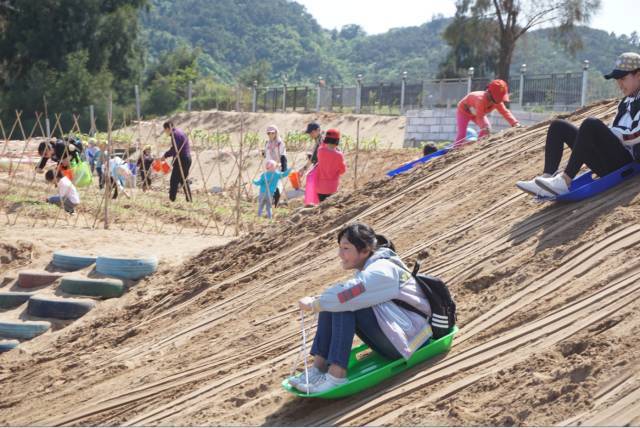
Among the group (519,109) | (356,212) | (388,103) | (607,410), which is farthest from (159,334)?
(388,103)

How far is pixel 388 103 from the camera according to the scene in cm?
2950

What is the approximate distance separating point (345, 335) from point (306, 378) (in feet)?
1.04

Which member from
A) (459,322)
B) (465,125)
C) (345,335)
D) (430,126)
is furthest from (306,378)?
(430,126)

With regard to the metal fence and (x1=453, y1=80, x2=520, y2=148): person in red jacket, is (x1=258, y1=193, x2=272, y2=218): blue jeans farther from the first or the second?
the metal fence

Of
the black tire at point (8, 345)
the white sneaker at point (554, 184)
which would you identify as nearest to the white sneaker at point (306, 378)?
the white sneaker at point (554, 184)

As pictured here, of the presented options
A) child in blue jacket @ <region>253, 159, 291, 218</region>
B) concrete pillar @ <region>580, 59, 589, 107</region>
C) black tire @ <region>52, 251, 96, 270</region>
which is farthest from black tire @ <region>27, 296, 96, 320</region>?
concrete pillar @ <region>580, 59, 589, 107</region>

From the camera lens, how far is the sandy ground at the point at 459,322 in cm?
485

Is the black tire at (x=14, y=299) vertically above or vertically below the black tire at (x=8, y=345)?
above

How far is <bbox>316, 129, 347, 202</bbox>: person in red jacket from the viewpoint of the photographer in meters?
10.5

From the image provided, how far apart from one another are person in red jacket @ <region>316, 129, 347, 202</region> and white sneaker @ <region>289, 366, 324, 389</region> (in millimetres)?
5381

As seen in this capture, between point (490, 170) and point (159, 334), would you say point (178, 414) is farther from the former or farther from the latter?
point (490, 170)

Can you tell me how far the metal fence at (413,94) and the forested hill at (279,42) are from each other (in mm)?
46202

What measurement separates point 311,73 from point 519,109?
64.9 m

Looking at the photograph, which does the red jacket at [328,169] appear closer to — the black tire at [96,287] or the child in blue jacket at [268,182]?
the child in blue jacket at [268,182]
